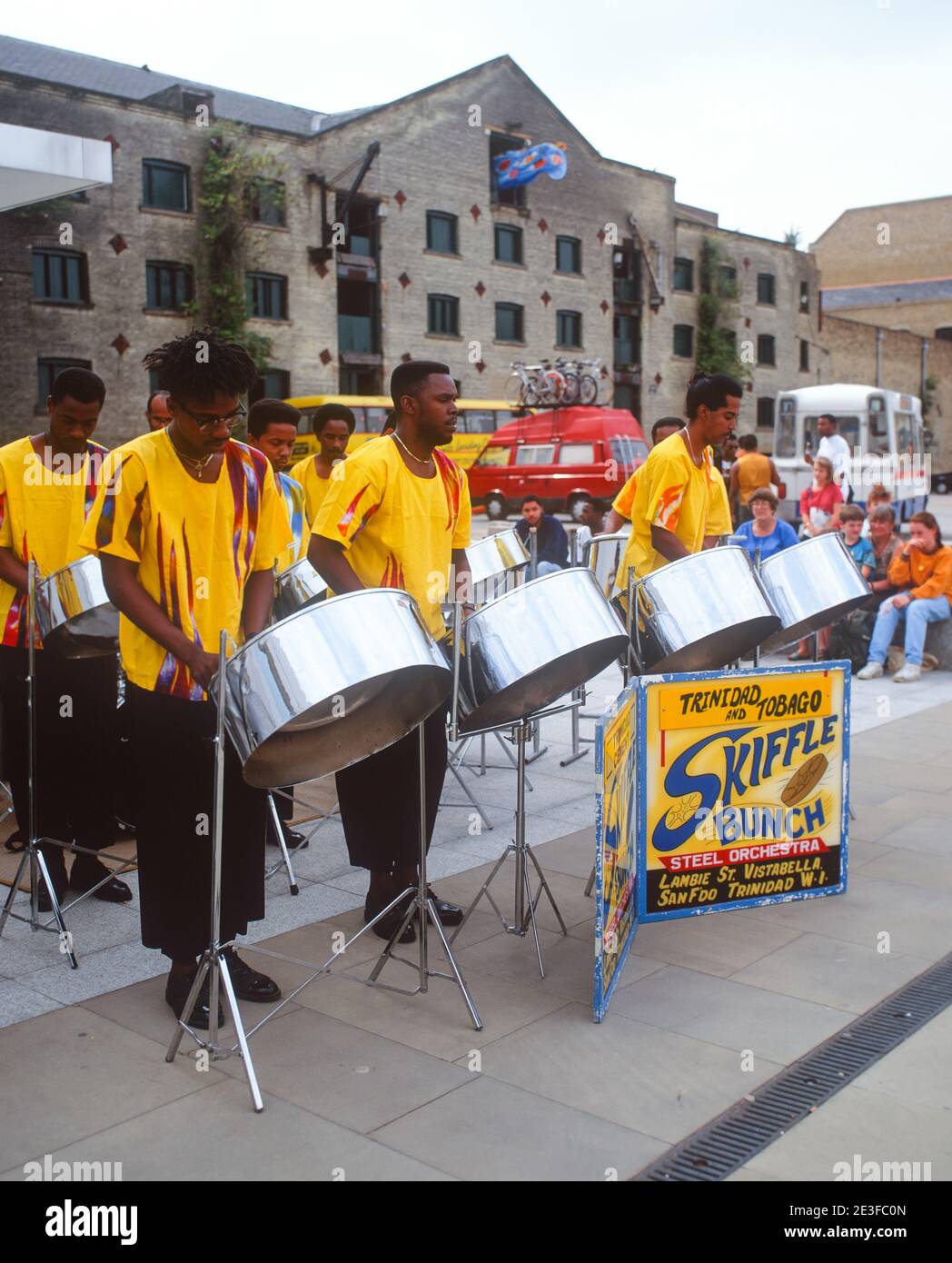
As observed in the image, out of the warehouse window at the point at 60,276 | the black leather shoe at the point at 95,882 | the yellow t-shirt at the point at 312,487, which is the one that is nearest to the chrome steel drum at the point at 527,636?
the black leather shoe at the point at 95,882

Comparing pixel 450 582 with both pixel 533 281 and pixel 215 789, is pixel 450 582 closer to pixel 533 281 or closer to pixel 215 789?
pixel 215 789

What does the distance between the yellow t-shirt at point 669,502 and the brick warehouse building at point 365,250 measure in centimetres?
1503

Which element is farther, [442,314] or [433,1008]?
[442,314]

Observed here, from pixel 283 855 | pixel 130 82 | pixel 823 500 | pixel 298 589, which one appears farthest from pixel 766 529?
pixel 130 82

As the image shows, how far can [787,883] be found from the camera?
10.7ft

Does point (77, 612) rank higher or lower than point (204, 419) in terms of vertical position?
lower

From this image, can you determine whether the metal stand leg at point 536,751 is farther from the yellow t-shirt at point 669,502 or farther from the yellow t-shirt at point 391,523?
the yellow t-shirt at point 391,523

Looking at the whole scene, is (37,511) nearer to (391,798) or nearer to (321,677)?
(391,798)

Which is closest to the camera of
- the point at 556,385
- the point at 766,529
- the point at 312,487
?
the point at 312,487

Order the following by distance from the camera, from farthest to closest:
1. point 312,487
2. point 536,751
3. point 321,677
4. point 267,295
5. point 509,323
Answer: point 509,323 → point 267,295 → point 536,751 → point 312,487 → point 321,677

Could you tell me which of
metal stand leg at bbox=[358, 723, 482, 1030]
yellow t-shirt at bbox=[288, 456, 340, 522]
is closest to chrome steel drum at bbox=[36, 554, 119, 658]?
metal stand leg at bbox=[358, 723, 482, 1030]

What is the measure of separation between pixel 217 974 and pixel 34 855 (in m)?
0.94

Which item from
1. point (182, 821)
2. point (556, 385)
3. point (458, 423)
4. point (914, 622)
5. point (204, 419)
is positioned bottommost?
point (914, 622)

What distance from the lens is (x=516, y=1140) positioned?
6.82 ft
